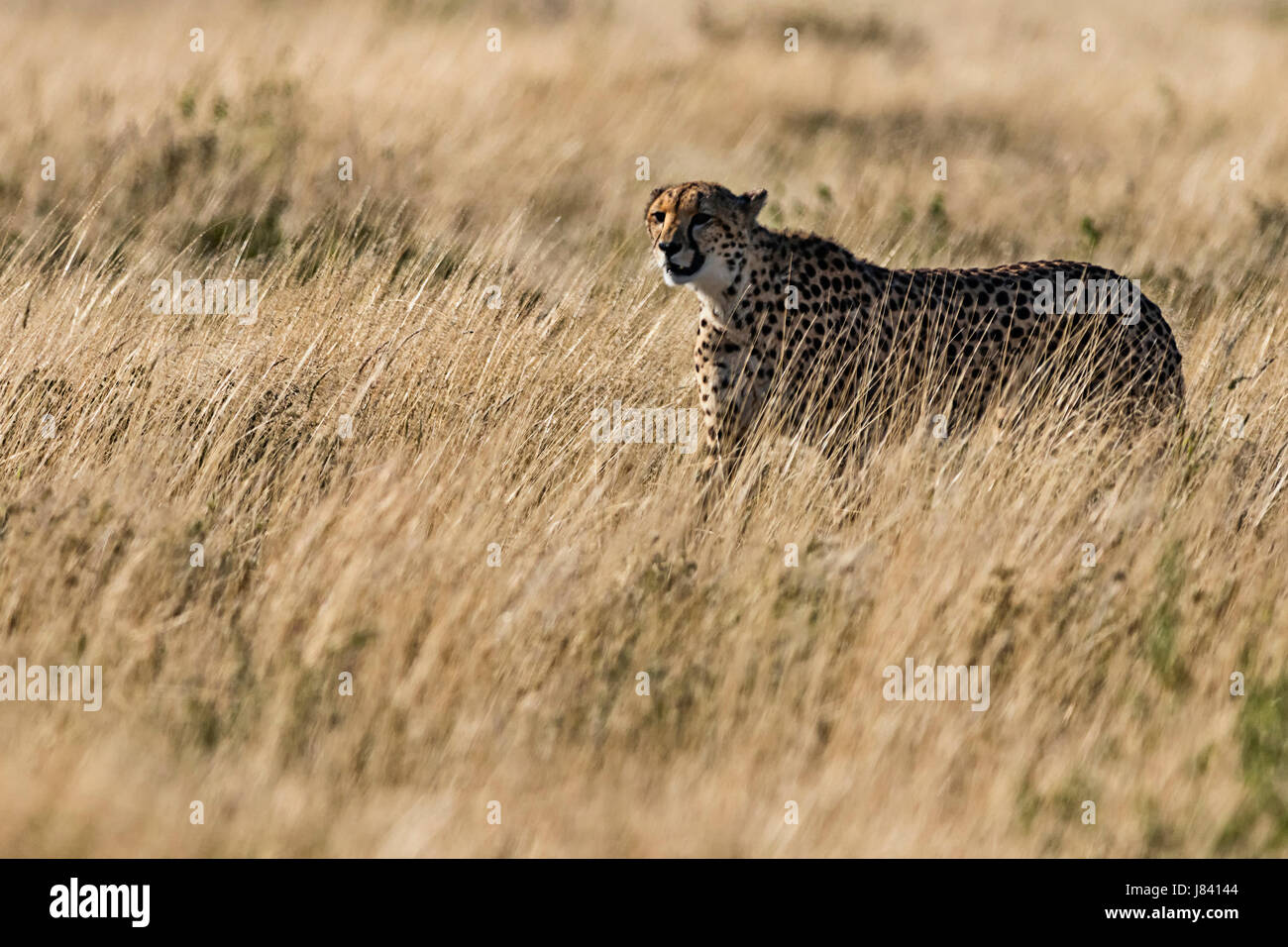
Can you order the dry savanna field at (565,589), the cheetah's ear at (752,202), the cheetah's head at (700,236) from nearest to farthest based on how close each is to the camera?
the dry savanna field at (565,589) < the cheetah's head at (700,236) < the cheetah's ear at (752,202)

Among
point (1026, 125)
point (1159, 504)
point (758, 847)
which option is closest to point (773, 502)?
point (1159, 504)

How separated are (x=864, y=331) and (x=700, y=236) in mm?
682

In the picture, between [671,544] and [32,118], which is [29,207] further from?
[671,544]

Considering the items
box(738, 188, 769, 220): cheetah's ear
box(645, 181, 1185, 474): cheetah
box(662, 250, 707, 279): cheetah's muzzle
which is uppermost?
box(738, 188, 769, 220): cheetah's ear

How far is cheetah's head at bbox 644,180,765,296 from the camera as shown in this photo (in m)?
5.24

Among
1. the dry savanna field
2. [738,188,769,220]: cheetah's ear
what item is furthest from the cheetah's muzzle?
the dry savanna field

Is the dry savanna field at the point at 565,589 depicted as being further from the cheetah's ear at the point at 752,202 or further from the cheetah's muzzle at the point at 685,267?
the cheetah's ear at the point at 752,202

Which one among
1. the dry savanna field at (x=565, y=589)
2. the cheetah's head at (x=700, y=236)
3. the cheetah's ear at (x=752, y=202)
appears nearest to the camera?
the dry savanna field at (x=565, y=589)

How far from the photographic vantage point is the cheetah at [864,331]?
530 cm

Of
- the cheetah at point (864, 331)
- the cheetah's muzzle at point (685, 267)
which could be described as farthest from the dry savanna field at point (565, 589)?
the cheetah's muzzle at point (685, 267)

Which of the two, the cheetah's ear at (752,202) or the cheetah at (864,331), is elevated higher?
the cheetah's ear at (752,202)

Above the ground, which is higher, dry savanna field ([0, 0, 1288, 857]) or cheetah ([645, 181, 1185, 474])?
cheetah ([645, 181, 1185, 474])

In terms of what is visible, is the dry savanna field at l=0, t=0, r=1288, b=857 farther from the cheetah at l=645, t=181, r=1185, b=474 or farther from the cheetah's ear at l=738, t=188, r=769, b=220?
the cheetah's ear at l=738, t=188, r=769, b=220
